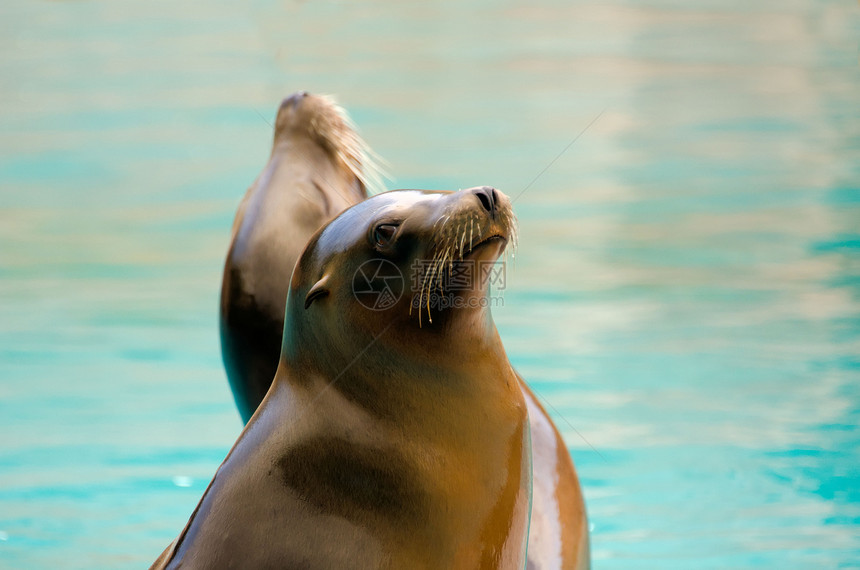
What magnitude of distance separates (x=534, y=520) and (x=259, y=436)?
2.19 feet

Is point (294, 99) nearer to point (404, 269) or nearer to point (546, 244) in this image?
point (404, 269)

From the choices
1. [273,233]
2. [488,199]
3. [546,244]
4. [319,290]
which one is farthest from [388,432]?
[546,244]

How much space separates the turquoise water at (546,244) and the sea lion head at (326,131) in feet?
4.93

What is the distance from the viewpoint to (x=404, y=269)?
1569 mm

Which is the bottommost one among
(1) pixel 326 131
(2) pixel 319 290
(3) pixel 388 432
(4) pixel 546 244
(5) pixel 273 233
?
(3) pixel 388 432

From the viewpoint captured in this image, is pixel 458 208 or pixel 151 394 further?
pixel 151 394

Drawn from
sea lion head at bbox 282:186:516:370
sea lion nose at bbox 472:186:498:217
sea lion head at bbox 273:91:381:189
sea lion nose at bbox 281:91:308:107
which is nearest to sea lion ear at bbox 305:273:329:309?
sea lion head at bbox 282:186:516:370

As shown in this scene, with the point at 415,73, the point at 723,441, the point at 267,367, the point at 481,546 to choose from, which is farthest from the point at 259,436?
the point at 415,73

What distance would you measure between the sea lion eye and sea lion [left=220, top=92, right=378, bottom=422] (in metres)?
0.69

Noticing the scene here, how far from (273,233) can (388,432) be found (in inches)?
31.6

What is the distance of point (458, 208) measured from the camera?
152 cm

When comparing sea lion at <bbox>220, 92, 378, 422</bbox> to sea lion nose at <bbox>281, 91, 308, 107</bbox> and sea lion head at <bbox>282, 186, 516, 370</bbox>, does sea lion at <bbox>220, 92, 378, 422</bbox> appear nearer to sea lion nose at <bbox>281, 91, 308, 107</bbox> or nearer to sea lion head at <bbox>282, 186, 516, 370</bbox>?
sea lion nose at <bbox>281, 91, 308, 107</bbox>

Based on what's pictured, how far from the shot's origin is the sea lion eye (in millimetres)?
1584

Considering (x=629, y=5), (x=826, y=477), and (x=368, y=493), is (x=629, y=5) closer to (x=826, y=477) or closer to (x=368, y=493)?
(x=826, y=477)
